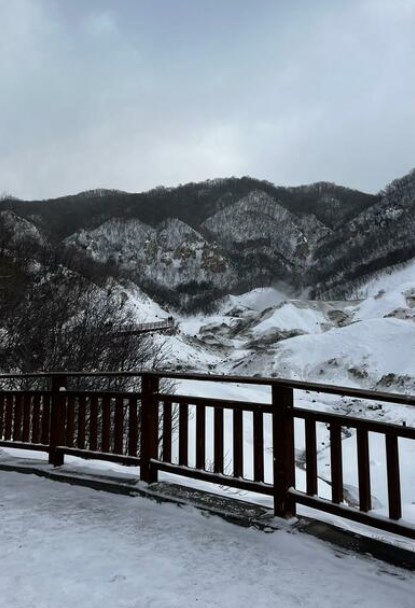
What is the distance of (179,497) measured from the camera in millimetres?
4445

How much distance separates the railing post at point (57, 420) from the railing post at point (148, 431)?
141 cm

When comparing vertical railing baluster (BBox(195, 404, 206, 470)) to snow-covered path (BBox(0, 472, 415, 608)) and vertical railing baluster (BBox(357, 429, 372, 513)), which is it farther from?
vertical railing baluster (BBox(357, 429, 372, 513))

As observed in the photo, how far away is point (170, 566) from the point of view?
10.2 ft

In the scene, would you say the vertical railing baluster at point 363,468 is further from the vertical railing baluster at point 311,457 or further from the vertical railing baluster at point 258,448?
the vertical railing baluster at point 258,448

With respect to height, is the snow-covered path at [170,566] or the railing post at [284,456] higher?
the railing post at [284,456]

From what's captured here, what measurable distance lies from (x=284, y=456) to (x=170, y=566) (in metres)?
1.21

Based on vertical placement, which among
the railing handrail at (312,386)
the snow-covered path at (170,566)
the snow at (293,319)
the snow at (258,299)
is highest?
the snow at (258,299)

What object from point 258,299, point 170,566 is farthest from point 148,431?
point 258,299

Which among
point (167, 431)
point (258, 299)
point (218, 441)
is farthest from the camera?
point (258, 299)

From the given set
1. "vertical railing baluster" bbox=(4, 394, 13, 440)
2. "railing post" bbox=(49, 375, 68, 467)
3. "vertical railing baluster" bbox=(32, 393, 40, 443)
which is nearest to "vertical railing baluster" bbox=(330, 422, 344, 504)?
"railing post" bbox=(49, 375, 68, 467)

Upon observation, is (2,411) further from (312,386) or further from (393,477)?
(393,477)

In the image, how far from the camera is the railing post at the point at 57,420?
19.2ft

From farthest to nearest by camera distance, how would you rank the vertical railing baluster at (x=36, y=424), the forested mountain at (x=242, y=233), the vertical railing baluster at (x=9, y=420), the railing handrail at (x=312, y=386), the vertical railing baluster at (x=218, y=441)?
the forested mountain at (x=242, y=233), the vertical railing baluster at (x=9, y=420), the vertical railing baluster at (x=36, y=424), the vertical railing baluster at (x=218, y=441), the railing handrail at (x=312, y=386)

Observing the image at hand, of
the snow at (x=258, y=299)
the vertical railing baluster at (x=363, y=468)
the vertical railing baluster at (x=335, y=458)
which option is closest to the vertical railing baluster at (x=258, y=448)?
the vertical railing baluster at (x=335, y=458)
